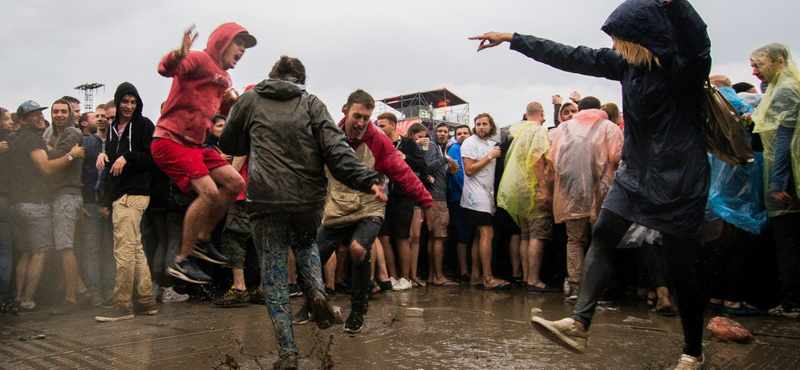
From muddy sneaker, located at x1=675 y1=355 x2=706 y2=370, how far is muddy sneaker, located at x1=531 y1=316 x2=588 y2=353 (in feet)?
2.11

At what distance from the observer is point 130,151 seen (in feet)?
19.1

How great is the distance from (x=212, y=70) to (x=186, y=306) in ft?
9.97

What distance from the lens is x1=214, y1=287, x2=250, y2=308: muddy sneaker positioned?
645 centimetres

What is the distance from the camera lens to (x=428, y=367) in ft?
11.6

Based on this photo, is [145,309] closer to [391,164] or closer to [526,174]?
[391,164]

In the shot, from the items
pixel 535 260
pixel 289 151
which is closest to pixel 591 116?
pixel 535 260

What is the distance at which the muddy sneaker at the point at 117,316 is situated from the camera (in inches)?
216

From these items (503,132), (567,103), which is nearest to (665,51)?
(567,103)

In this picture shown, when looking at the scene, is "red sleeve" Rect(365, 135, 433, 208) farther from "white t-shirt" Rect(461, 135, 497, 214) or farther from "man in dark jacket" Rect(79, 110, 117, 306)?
"man in dark jacket" Rect(79, 110, 117, 306)

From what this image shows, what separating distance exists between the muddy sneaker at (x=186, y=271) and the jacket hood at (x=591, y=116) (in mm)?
4169

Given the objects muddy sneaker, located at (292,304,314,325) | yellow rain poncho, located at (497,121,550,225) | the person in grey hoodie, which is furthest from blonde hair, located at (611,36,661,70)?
the person in grey hoodie

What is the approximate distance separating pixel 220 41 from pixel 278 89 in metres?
1.48

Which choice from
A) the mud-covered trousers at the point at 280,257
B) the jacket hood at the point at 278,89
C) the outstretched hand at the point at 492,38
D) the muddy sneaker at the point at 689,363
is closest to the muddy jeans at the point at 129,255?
the mud-covered trousers at the point at 280,257

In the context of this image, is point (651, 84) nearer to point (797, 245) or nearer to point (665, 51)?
point (665, 51)
